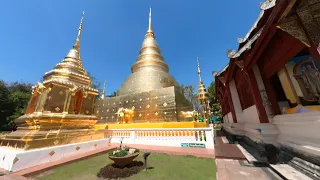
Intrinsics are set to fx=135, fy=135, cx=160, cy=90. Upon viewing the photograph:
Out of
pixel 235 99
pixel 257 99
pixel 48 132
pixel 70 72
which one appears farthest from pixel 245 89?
pixel 70 72

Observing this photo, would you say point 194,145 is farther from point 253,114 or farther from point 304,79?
point 304,79

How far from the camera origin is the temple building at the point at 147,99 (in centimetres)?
1041

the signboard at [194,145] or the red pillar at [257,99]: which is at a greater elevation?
the red pillar at [257,99]

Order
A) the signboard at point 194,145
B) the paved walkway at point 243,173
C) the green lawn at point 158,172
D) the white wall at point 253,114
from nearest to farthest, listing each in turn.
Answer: the paved walkway at point 243,173
the green lawn at point 158,172
the white wall at point 253,114
the signboard at point 194,145

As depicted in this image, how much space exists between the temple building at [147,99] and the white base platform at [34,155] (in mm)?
5348

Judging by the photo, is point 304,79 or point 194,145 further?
point 194,145

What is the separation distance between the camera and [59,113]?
235 inches

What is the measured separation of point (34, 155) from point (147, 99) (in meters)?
7.86

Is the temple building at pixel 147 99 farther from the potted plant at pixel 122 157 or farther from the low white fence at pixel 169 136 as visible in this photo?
Answer: the potted plant at pixel 122 157

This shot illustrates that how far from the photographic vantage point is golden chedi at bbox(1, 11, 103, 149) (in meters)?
4.92

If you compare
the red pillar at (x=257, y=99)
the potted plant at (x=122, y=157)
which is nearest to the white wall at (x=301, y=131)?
the red pillar at (x=257, y=99)

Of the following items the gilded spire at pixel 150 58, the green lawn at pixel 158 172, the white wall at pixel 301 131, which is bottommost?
the green lawn at pixel 158 172

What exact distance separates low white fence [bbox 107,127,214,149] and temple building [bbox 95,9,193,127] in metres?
2.91

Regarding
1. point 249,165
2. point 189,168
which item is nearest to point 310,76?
point 249,165
